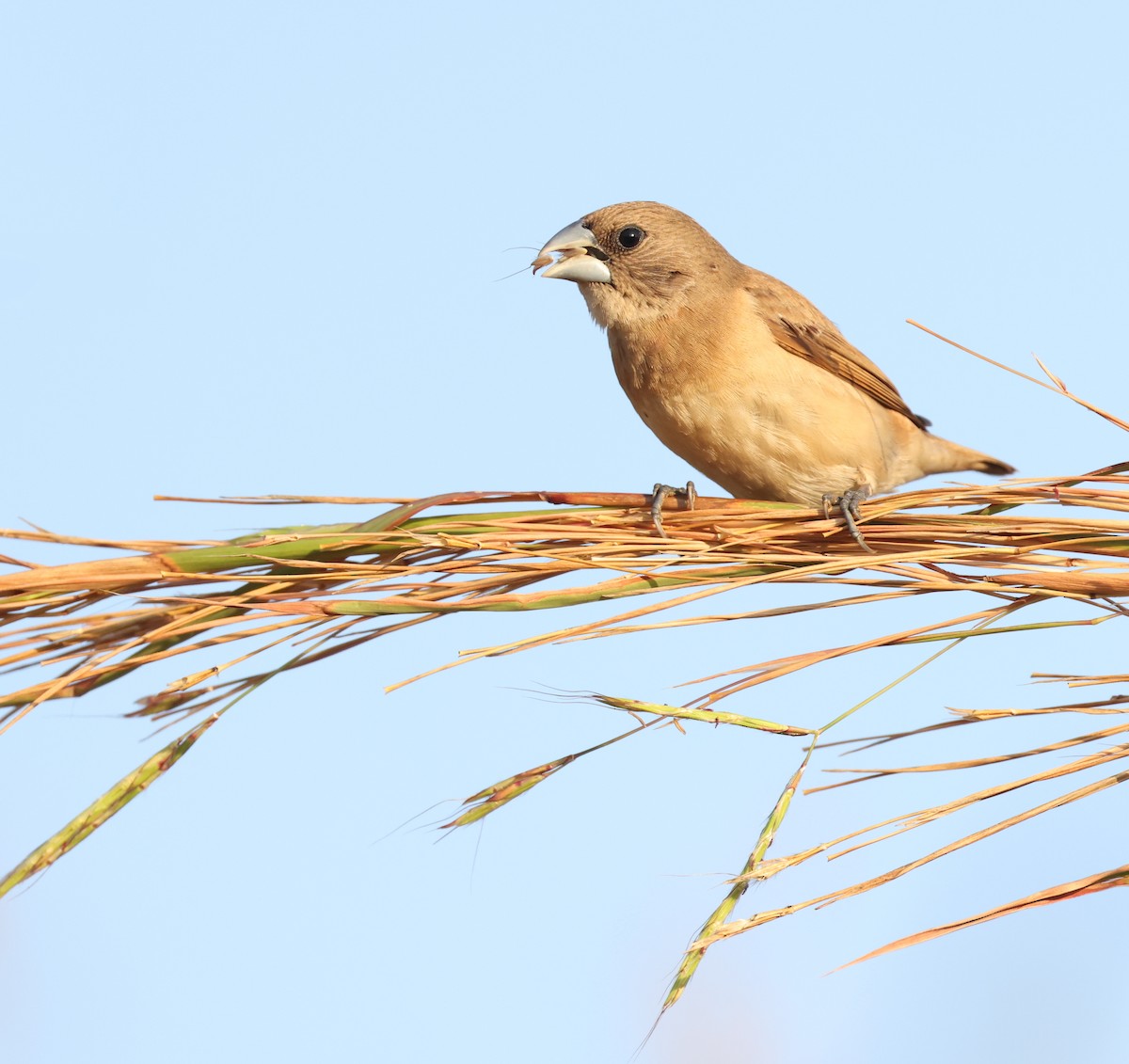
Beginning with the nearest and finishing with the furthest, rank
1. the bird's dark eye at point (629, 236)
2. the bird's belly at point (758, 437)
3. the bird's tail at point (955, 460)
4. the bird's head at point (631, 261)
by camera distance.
A: the bird's belly at point (758, 437)
the bird's head at point (631, 261)
the bird's dark eye at point (629, 236)
the bird's tail at point (955, 460)

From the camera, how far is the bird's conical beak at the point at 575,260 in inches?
154

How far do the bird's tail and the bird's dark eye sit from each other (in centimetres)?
115

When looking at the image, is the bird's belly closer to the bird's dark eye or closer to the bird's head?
the bird's head

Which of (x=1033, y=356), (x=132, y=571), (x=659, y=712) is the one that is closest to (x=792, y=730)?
(x=659, y=712)

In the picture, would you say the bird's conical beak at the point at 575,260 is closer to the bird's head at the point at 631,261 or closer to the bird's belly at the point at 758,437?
the bird's head at the point at 631,261

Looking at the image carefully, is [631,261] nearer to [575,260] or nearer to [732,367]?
[575,260]

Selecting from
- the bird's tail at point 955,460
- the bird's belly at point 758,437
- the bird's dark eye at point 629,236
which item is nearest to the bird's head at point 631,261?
the bird's dark eye at point 629,236

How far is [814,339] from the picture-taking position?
156 inches

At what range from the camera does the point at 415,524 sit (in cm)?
168

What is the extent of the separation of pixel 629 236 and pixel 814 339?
624mm

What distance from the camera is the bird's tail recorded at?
438cm

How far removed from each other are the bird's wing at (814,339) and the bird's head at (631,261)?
0.17m

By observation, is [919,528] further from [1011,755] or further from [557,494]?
[557,494]

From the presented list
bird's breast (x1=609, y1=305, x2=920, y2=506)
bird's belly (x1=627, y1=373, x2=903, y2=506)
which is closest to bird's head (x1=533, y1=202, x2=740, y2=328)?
bird's breast (x1=609, y1=305, x2=920, y2=506)
